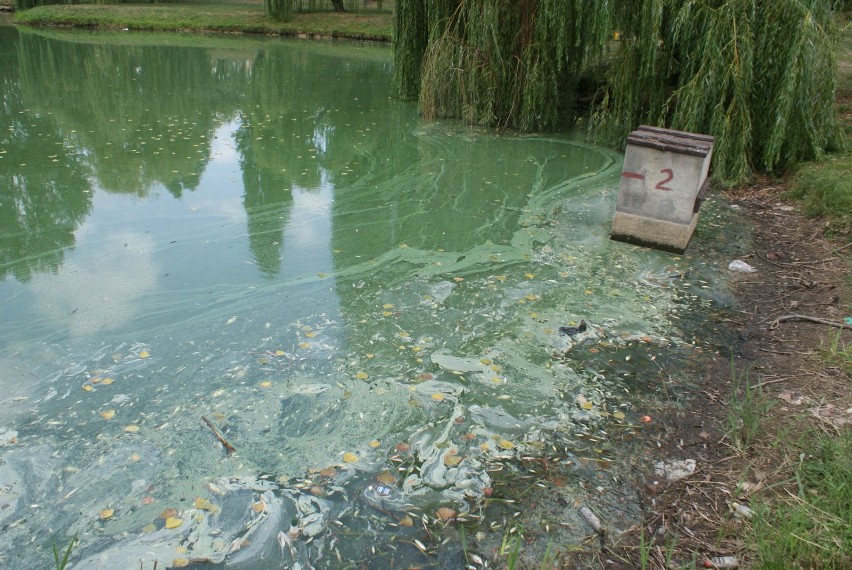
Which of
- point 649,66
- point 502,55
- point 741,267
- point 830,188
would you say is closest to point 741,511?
point 741,267

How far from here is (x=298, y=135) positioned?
395 inches

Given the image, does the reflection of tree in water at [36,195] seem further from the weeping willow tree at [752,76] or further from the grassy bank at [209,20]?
the grassy bank at [209,20]

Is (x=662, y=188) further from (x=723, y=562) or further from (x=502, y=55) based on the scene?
(x=502, y=55)

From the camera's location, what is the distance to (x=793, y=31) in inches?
284

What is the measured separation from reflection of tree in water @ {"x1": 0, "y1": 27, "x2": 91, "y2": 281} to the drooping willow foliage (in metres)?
5.26

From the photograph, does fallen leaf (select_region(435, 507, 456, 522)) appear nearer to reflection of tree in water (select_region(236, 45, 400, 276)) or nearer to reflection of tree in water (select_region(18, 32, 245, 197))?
reflection of tree in water (select_region(236, 45, 400, 276))

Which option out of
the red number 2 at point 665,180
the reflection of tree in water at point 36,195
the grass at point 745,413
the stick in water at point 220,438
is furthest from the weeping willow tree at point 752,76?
the reflection of tree in water at point 36,195

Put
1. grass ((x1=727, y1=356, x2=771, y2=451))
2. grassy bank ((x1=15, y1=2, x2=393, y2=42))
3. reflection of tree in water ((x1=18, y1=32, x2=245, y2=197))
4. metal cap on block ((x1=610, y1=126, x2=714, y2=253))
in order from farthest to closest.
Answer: grassy bank ((x1=15, y1=2, x2=393, y2=42)), reflection of tree in water ((x1=18, y1=32, x2=245, y2=197)), metal cap on block ((x1=610, y1=126, x2=714, y2=253)), grass ((x1=727, y1=356, x2=771, y2=451))

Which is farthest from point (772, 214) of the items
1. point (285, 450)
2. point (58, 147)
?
point (58, 147)

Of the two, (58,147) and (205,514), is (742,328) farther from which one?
(58,147)

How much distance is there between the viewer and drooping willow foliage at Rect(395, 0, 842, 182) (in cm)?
731

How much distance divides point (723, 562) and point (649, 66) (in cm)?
682

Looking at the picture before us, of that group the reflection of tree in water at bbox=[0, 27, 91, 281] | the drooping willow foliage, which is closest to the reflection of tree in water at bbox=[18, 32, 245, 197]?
the reflection of tree in water at bbox=[0, 27, 91, 281]

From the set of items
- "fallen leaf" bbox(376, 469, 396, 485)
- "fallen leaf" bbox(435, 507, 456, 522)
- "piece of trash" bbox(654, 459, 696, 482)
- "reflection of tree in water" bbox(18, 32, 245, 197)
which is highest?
"reflection of tree in water" bbox(18, 32, 245, 197)
